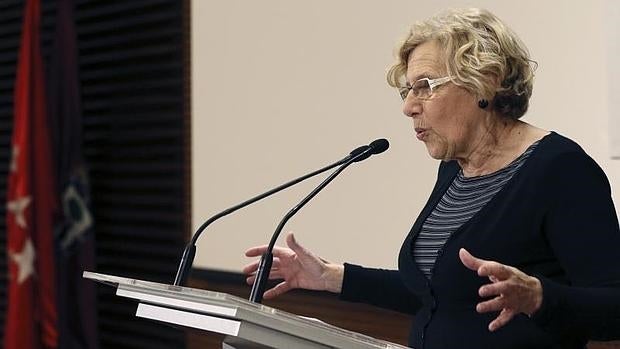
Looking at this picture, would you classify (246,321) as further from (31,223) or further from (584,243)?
(31,223)

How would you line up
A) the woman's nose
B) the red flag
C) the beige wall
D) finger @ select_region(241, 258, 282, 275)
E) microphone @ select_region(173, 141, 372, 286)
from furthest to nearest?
the red flag, the beige wall, finger @ select_region(241, 258, 282, 275), the woman's nose, microphone @ select_region(173, 141, 372, 286)

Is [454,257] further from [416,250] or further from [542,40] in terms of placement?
[542,40]

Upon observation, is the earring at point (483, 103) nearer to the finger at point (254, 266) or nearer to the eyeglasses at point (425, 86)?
the eyeglasses at point (425, 86)

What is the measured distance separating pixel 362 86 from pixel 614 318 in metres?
1.52

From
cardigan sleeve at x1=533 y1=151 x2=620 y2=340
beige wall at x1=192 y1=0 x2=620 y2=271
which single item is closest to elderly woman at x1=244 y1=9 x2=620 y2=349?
cardigan sleeve at x1=533 y1=151 x2=620 y2=340

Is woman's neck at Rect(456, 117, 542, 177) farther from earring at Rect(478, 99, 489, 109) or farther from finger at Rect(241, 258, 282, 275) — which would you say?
finger at Rect(241, 258, 282, 275)

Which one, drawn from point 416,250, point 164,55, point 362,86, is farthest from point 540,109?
point 164,55

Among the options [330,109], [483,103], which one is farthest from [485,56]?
[330,109]

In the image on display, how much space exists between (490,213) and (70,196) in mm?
2586

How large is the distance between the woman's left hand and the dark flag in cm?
273

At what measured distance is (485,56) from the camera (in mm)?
1725

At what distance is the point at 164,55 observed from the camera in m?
3.86

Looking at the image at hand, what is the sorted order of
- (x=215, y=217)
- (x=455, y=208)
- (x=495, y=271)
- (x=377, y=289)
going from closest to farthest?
(x=495, y=271) < (x=215, y=217) < (x=455, y=208) < (x=377, y=289)

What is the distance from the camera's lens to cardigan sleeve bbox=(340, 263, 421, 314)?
6.37ft
